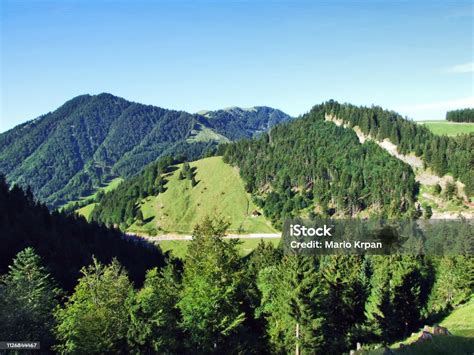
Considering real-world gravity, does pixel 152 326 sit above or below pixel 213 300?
below

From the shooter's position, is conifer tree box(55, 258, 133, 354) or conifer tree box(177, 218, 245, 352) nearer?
conifer tree box(55, 258, 133, 354)

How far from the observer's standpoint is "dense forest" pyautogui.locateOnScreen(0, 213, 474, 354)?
145ft

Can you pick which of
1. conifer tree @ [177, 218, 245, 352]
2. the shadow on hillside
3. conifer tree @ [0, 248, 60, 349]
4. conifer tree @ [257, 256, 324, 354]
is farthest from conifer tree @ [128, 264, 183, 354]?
the shadow on hillside

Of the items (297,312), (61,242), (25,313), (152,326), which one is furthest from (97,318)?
(61,242)

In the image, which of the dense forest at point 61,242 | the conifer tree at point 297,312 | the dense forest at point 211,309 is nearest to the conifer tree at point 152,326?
the dense forest at point 211,309

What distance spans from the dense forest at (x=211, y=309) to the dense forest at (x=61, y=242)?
144 ft

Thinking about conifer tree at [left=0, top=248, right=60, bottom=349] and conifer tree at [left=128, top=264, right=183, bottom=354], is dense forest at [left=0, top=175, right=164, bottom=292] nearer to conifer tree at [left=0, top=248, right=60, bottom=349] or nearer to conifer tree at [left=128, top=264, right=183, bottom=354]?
conifer tree at [left=0, top=248, right=60, bottom=349]

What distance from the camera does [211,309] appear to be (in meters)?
49.9

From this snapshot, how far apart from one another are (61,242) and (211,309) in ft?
290

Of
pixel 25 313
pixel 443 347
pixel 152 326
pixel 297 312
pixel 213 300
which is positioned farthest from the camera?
pixel 297 312

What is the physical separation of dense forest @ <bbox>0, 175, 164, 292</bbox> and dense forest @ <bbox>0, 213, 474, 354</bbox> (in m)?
44.0

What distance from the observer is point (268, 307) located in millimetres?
58969

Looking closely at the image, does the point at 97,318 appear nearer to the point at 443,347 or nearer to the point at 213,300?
the point at 213,300

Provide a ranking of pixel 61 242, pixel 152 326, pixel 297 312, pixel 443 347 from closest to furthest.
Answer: pixel 443 347 → pixel 152 326 → pixel 297 312 → pixel 61 242
